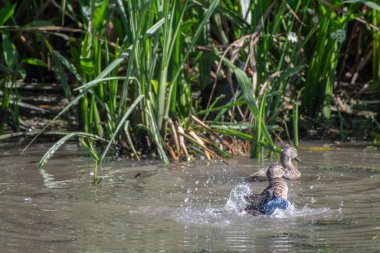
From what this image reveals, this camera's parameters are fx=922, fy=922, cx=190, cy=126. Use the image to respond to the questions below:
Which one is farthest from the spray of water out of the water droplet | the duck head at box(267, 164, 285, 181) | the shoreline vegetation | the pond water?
the water droplet

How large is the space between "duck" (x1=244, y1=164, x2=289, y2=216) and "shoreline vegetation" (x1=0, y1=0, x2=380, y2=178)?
107 cm

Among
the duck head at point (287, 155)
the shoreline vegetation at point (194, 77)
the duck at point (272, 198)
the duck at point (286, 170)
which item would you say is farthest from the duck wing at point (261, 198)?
the shoreline vegetation at point (194, 77)

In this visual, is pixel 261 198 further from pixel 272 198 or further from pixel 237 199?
pixel 237 199

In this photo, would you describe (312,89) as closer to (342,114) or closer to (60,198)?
(342,114)

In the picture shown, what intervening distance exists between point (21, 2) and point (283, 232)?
5.25 metres

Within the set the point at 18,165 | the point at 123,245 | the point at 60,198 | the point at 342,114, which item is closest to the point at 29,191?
the point at 60,198

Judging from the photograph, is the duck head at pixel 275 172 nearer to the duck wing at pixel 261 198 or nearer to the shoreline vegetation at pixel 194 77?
the duck wing at pixel 261 198

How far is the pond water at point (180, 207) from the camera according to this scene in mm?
4004

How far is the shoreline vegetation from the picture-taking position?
613cm

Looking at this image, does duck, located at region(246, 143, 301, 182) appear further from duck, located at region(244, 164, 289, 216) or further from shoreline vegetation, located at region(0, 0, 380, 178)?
duck, located at region(244, 164, 289, 216)

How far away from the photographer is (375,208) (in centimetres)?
476

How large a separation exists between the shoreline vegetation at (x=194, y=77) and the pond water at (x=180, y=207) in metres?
0.24

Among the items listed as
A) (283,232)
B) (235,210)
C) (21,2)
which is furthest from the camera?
(21,2)

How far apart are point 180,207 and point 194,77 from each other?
222 centimetres
